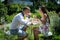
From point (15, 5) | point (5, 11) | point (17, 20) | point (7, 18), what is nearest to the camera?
point (17, 20)

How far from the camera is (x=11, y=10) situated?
1155 centimetres

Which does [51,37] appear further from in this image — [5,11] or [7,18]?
[5,11]

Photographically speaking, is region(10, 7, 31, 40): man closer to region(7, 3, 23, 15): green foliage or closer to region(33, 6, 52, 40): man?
region(33, 6, 52, 40): man

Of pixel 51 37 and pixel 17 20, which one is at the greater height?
pixel 17 20

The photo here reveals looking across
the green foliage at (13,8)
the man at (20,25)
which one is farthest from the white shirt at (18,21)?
the green foliage at (13,8)

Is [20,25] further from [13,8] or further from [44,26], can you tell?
[13,8]

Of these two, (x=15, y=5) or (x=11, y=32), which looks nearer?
(x=11, y=32)

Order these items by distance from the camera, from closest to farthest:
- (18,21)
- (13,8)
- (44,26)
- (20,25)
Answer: (18,21) < (20,25) < (44,26) < (13,8)

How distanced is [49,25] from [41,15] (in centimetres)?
39

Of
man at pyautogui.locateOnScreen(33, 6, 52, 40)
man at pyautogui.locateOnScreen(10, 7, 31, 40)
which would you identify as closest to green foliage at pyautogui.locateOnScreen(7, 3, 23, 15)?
man at pyautogui.locateOnScreen(33, 6, 52, 40)

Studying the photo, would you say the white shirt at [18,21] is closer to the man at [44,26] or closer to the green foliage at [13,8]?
the man at [44,26]

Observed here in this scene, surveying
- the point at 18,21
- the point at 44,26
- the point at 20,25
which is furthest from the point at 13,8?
the point at 18,21

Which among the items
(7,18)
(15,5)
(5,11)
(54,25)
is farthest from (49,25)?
(15,5)

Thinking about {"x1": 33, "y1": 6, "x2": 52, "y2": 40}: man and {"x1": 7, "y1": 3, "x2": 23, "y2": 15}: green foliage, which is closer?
{"x1": 33, "y1": 6, "x2": 52, "y2": 40}: man
